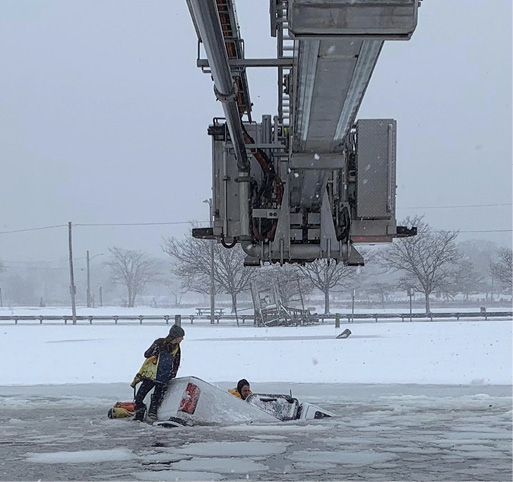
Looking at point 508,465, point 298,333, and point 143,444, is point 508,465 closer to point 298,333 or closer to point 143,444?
point 143,444

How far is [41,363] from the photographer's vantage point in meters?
23.1

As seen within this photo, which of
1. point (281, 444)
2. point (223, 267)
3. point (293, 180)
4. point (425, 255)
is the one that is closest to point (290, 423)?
point (281, 444)

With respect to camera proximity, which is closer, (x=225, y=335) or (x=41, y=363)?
(x=41, y=363)

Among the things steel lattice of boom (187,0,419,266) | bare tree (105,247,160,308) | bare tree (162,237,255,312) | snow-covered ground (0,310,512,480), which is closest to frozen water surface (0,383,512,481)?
snow-covered ground (0,310,512,480)

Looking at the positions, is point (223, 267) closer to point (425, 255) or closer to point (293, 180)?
point (425, 255)

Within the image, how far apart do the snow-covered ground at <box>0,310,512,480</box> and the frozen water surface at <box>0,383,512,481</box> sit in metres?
0.02

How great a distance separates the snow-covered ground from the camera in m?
8.71

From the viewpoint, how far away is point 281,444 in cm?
1010

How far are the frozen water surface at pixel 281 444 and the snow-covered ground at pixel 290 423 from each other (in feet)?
0.07

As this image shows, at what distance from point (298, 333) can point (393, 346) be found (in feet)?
30.1

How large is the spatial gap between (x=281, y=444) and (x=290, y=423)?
1.84 metres

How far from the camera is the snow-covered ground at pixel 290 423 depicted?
8711mm

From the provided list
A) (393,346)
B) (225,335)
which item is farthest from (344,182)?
(225,335)

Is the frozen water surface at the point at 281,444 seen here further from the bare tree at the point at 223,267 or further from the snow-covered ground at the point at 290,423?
the bare tree at the point at 223,267
